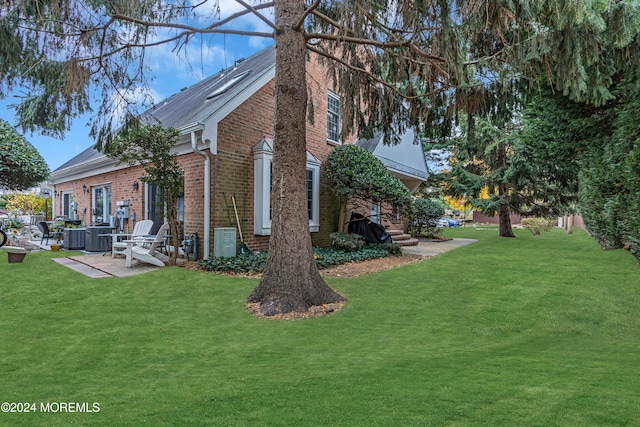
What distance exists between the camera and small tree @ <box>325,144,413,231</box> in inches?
420

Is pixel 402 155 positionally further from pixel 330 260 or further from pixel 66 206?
pixel 66 206

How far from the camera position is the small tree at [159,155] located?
7.71 meters

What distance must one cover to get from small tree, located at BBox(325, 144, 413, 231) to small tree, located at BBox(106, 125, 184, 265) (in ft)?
14.9

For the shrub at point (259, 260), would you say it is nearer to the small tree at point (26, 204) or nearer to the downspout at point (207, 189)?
the downspout at point (207, 189)

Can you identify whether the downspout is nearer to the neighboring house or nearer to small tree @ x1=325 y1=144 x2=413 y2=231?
the neighboring house

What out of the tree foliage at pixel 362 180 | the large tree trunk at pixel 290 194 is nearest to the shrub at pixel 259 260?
the tree foliage at pixel 362 180

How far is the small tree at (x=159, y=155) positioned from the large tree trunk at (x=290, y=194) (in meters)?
3.56

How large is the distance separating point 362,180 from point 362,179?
0.03 metres

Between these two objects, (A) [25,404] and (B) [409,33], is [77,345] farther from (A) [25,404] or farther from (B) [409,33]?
(B) [409,33]

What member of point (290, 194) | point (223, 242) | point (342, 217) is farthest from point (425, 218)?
point (290, 194)

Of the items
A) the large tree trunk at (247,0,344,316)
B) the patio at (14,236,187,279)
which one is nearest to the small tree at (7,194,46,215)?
the patio at (14,236,187,279)

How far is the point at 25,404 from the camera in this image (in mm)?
2410

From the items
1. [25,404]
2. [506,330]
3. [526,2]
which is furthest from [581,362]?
[25,404]

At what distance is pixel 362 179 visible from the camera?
10625mm
